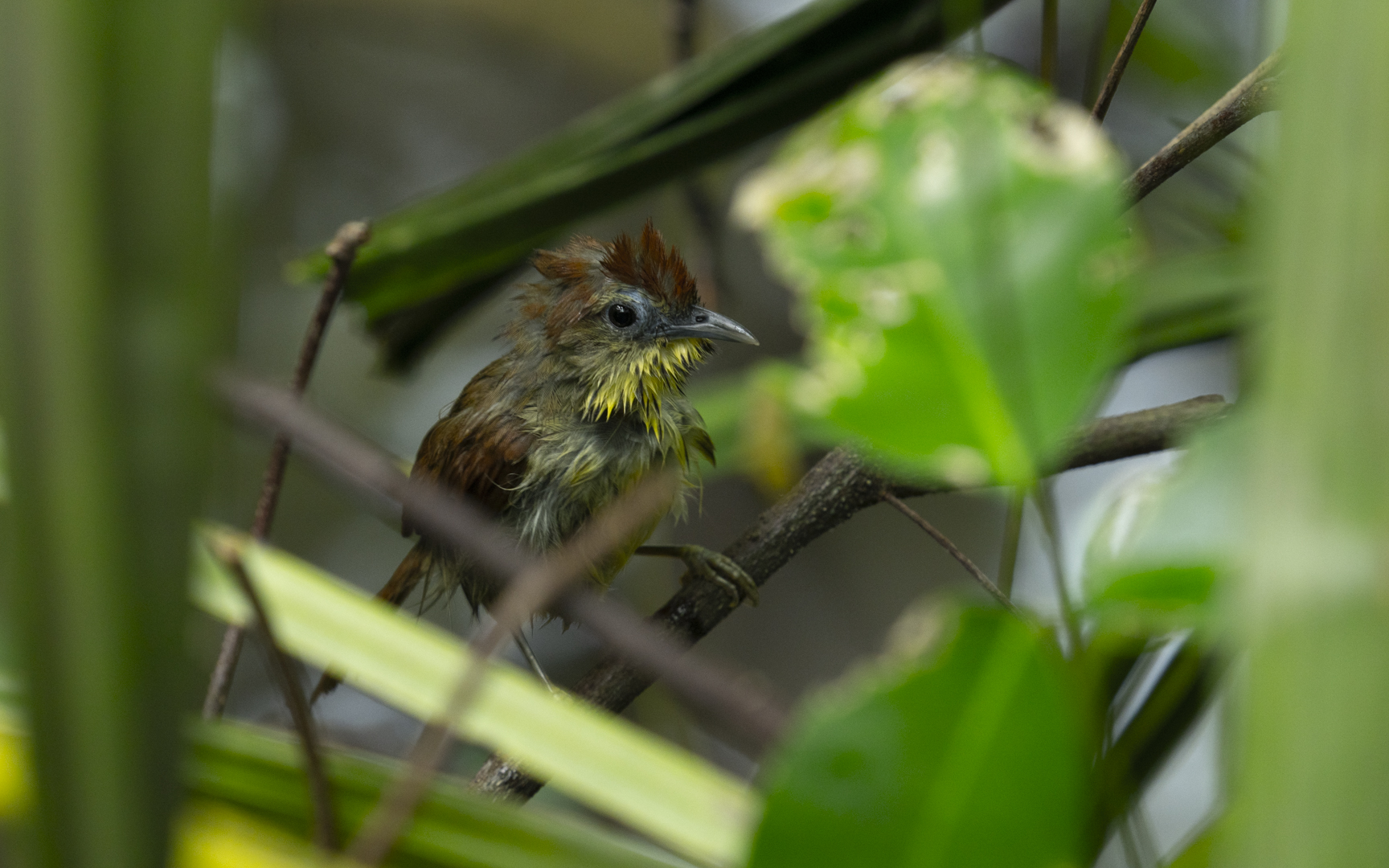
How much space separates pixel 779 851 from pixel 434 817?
0.40 meters

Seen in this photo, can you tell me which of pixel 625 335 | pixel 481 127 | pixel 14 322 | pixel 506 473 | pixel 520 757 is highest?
pixel 481 127

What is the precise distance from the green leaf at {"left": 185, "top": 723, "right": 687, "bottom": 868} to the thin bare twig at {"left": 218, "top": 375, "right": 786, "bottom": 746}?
305mm

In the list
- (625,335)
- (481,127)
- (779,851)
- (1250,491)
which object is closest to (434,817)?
(779,851)

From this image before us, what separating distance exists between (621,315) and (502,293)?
67 centimetres

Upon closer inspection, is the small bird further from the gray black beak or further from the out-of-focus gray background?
the out-of-focus gray background

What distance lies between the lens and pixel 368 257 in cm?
142

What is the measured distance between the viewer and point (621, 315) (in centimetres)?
174

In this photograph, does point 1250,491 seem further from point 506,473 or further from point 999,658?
point 506,473

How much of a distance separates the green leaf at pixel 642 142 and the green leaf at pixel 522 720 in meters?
0.51

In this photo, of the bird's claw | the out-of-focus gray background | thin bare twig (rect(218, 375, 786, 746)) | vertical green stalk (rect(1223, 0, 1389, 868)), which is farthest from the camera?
the out-of-focus gray background

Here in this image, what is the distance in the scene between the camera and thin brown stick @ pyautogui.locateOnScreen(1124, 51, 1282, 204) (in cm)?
92

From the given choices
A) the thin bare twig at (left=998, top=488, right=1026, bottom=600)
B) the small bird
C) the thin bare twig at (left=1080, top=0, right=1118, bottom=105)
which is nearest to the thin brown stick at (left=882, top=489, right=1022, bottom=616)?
the thin bare twig at (left=998, top=488, right=1026, bottom=600)

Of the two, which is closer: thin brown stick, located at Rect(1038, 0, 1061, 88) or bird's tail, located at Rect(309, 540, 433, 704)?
thin brown stick, located at Rect(1038, 0, 1061, 88)

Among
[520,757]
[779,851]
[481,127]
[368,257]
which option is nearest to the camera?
[779,851]
